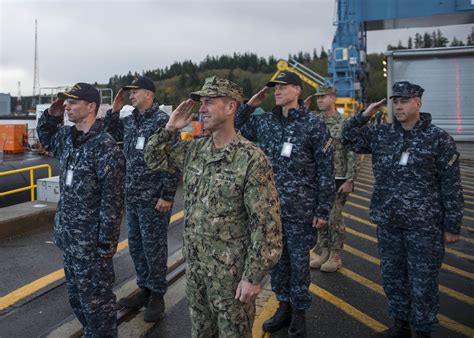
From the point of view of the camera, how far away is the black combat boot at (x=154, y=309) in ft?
12.5

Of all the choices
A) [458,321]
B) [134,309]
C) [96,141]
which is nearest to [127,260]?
[134,309]

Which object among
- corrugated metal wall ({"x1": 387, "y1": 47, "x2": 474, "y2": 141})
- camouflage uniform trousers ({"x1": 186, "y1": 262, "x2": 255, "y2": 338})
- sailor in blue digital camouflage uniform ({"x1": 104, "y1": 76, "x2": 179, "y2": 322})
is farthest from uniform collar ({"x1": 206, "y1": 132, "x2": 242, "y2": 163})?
corrugated metal wall ({"x1": 387, "y1": 47, "x2": 474, "y2": 141})

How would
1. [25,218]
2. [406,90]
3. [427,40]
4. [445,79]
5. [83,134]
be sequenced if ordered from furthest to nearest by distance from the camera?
[427,40]
[25,218]
[445,79]
[406,90]
[83,134]

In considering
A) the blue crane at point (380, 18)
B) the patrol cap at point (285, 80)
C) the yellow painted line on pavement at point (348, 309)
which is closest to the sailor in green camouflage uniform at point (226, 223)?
the patrol cap at point (285, 80)

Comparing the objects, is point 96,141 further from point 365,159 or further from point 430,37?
point 430,37

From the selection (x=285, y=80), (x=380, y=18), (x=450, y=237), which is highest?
(x=380, y=18)

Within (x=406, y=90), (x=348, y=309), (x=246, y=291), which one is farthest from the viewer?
(x=348, y=309)

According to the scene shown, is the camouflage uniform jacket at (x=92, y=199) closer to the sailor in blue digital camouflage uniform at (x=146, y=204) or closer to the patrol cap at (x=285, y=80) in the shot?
the sailor in blue digital camouflage uniform at (x=146, y=204)

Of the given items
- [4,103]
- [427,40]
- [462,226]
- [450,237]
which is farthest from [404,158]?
[427,40]

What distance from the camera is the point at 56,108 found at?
3510 mm

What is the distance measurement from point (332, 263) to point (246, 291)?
316cm

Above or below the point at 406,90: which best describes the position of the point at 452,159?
below

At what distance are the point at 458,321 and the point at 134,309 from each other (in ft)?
9.83

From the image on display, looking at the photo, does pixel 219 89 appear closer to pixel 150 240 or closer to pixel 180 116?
pixel 180 116
